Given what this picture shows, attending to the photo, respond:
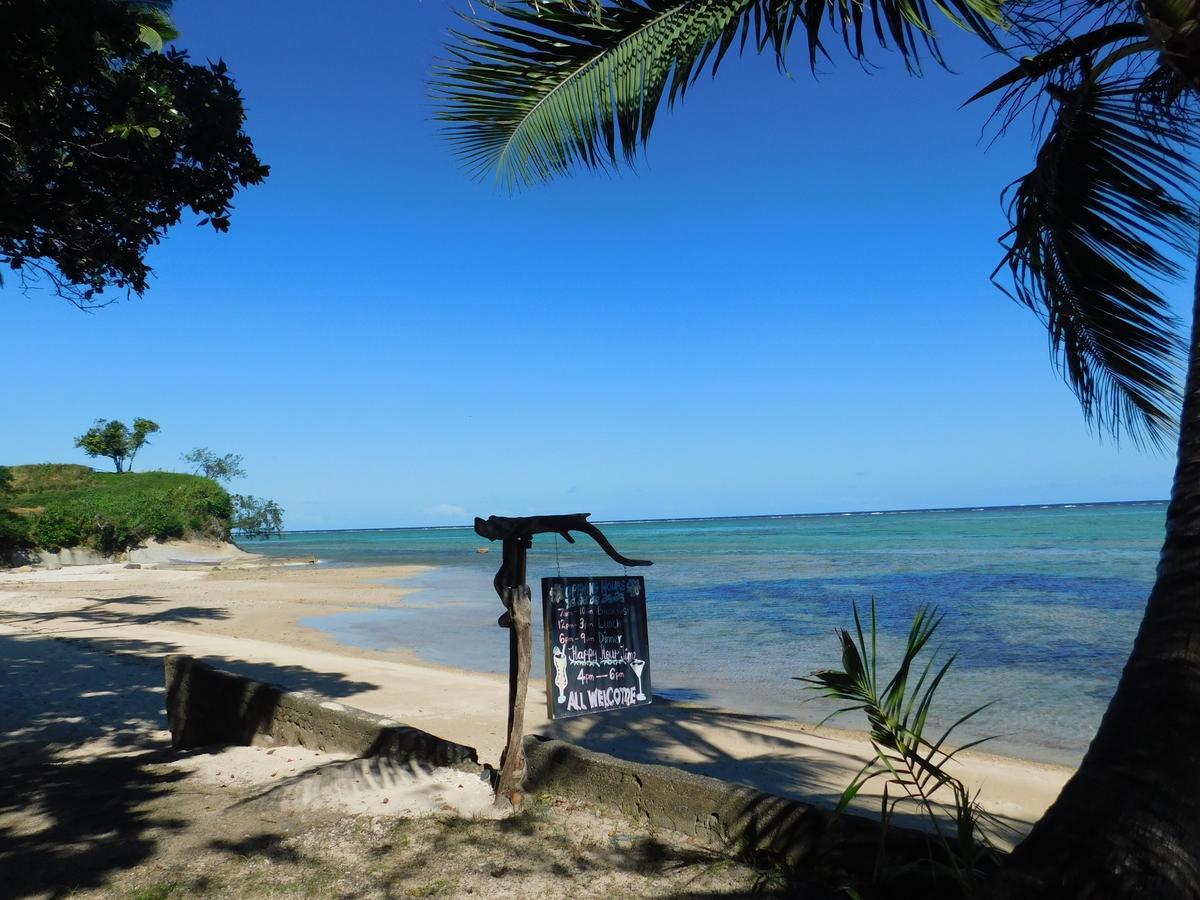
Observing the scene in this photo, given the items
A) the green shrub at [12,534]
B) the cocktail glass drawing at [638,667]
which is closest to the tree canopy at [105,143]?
the cocktail glass drawing at [638,667]

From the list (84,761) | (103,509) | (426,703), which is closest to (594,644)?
(84,761)

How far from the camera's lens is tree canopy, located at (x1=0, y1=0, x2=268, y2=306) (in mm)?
5055

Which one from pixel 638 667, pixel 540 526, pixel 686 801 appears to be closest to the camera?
pixel 686 801

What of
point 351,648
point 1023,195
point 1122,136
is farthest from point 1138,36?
point 351,648

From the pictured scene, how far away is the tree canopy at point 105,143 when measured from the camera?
5.05 meters

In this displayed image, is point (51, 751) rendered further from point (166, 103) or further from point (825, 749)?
point (825, 749)

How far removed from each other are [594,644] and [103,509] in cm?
3667

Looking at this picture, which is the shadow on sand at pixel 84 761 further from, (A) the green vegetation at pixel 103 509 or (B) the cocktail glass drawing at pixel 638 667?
(A) the green vegetation at pixel 103 509

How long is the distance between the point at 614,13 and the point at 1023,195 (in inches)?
68.4

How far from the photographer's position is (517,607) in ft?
15.0

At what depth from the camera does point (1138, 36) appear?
2803mm

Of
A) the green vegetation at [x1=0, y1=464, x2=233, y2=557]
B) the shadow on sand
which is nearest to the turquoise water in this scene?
the shadow on sand

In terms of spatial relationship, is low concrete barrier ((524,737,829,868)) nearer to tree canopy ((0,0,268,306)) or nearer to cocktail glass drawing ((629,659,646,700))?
cocktail glass drawing ((629,659,646,700))

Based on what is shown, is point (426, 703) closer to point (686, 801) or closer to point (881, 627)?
point (686, 801)
